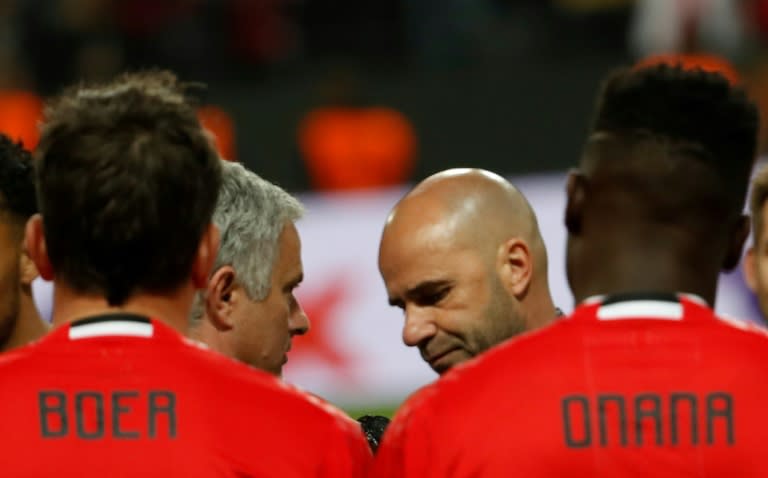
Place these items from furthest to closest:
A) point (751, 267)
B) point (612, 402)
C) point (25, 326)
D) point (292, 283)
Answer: point (751, 267) < point (25, 326) < point (292, 283) < point (612, 402)

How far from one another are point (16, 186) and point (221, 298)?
0.61m

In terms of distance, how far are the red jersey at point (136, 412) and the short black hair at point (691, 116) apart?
77 cm

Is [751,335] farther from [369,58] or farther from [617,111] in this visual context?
[369,58]

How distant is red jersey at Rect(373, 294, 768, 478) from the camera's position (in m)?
2.70

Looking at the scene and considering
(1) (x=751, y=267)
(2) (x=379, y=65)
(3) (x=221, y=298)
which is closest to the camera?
(3) (x=221, y=298)

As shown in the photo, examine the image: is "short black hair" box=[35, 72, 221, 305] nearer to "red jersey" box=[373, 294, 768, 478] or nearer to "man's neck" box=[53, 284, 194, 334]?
"man's neck" box=[53, 284, 194, 334]

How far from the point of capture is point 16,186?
4.01m

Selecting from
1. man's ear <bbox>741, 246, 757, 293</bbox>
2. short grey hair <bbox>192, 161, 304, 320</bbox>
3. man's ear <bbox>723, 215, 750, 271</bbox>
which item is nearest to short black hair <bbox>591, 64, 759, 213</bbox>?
man's ear <bbox>723, 215, 750, 271</bbox>

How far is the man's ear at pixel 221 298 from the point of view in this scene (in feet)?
12.4

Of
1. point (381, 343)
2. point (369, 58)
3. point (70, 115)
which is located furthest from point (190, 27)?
point (70, 115)

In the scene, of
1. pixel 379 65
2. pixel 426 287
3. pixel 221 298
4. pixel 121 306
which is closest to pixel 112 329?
pixel 121 306

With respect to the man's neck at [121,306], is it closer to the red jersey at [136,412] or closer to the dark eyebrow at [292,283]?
A: the red jersey at [136,412]

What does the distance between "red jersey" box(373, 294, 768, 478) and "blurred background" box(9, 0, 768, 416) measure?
9.56 metres

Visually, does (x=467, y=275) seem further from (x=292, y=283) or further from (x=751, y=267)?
(x=751, y=267)
